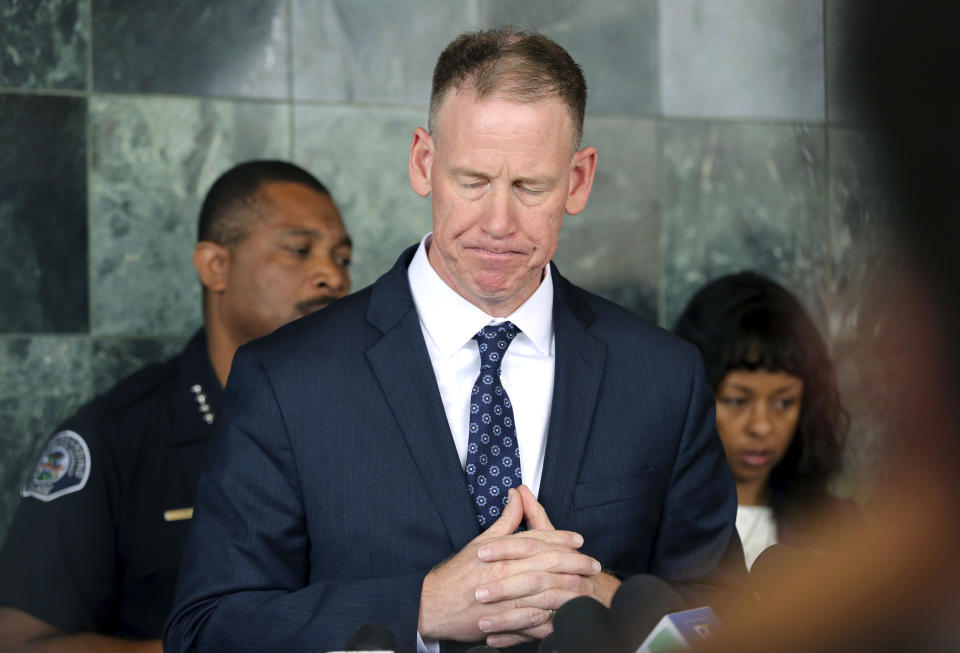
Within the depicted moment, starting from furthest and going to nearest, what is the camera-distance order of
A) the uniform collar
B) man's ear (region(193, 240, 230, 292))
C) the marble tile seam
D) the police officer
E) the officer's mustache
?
the marble tile seam < man's ear (region(193, 240, 230, 292)) < the officer's mustache < the uniform collar < the police officer

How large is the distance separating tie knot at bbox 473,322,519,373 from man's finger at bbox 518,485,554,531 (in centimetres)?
26

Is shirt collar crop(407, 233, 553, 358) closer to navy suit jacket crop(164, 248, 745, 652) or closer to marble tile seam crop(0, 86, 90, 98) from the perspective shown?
navy suit jacket crop(164, 248, 745, 652)

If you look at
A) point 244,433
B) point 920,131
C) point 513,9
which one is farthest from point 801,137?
point 920,131

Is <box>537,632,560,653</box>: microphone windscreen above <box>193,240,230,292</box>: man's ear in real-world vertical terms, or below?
below

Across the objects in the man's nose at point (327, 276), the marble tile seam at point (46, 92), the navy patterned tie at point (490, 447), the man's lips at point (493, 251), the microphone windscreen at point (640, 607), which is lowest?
the microphone windscreen at point (640, 607)

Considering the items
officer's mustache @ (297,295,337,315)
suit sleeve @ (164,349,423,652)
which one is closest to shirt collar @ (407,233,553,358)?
suit sleeve @ (164,349,423,652)

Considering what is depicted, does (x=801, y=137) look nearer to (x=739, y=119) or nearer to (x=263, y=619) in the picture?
(x=739, y=119)

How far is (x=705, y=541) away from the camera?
199 cm

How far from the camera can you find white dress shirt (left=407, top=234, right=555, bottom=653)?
1.94 meters

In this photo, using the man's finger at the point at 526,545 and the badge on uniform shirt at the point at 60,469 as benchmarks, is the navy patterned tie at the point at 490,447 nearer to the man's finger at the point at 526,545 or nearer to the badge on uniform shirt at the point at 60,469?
the man's finger at the point at 526,545

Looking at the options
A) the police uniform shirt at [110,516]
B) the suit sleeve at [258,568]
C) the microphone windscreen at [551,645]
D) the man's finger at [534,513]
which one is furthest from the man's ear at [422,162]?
the police uniform shirt at [110,516]

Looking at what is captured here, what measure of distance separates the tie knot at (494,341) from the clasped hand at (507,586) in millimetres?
317

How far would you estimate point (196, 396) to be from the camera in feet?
10.2

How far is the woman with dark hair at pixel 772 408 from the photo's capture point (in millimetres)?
3473
